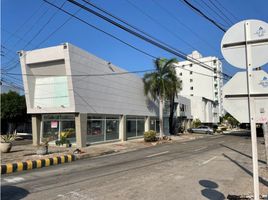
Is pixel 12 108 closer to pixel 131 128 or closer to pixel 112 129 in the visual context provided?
pixel 131 128

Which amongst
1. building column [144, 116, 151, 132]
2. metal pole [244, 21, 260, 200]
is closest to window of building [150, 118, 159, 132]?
building column [144, 116, 151, 132]

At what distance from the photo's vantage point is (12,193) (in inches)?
294

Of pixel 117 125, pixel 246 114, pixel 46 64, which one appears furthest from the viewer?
pixel 117 125

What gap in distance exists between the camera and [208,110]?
2667 inches

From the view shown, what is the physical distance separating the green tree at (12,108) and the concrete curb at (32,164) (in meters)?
29.5

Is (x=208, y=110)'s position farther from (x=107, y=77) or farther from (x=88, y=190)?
(x=88, y=190)

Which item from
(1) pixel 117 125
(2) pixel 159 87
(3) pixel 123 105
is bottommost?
(1) pixel 117 125

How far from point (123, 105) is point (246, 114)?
79.2ft

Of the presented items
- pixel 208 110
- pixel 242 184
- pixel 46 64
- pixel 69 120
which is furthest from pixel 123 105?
pixel 208 110

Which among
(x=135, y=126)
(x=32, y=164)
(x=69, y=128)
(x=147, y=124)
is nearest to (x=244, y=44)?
(x=32, y=164)

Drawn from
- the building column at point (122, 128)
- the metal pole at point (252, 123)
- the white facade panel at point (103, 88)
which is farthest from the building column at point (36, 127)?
the metal pole at point (252, 123)

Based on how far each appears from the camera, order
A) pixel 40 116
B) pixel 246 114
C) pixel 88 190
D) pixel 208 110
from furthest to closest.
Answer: pixel 208 110 < pixel 40 116 < pixel 88 190 < pixel 246 114

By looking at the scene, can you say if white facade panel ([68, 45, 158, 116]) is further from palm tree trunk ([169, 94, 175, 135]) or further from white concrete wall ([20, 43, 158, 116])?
palm tree trunk ([169, 94, 175, 135])

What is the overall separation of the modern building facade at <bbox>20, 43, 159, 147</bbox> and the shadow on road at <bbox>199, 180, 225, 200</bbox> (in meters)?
14.1
